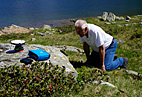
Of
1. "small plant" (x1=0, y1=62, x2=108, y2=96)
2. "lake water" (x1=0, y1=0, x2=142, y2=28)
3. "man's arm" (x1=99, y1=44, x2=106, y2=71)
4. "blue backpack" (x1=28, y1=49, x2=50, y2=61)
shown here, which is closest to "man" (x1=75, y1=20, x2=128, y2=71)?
"man's arm" (x1=99, y1=44, x2=106, y2=71)

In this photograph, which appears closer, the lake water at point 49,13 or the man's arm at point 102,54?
the man's arm at point 102,54

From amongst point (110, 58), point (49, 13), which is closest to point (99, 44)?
point (110, 58)

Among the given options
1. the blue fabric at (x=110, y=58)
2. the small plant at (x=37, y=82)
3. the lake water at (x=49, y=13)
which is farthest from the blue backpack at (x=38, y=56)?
the lake water at (x=49, y=13)

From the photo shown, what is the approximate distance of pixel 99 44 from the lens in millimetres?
6328

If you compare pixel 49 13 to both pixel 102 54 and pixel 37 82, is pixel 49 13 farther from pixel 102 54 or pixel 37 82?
pixel 37 82

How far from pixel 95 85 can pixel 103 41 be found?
1.92 m

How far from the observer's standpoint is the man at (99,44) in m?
6.06

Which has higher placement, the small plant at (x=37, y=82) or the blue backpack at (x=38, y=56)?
the blue backpack at (x=38, y=56)

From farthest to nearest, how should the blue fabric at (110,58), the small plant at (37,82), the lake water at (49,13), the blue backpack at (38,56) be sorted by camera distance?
the lake water at (49,13) < the blue fabric at (110,58) < the blue backpack at (38,56) < the small plant at (37,82)

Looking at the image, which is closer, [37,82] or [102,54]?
[37,82]

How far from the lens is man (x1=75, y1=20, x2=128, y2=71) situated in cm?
606

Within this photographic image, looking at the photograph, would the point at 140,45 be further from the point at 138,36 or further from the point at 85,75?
the point at 85,75

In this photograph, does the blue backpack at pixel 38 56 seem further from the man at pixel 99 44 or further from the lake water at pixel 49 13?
the lake water at pixel 49 13

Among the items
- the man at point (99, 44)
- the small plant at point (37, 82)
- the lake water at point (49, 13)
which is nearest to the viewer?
the small plant at point (37, 82)
